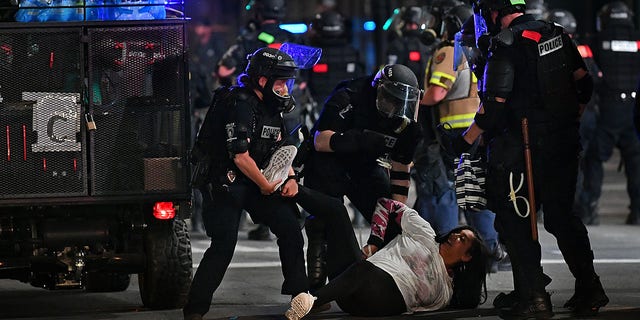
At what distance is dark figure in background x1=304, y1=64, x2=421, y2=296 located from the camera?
931 cm

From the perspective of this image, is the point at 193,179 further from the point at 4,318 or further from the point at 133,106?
the point at 4,318

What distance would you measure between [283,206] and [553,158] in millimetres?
1632

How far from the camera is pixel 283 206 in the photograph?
879 cm

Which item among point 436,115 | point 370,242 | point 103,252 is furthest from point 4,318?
point 436,115

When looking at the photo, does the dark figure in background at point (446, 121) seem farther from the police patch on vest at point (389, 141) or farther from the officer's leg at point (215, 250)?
the officer's leg at point (215, 250)

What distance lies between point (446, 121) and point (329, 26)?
14.8ft

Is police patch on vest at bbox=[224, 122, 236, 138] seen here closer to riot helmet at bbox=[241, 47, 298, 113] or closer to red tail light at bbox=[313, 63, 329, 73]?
riot helmet at bbox=[241, 47, 298, 113]

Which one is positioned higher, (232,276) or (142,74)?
(142,74)

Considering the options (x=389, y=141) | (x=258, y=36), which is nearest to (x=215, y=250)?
(x=389, y=141)

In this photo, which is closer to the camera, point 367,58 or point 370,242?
point 370,242

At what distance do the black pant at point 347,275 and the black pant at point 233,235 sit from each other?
192 mm

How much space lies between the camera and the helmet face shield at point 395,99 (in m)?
9.26

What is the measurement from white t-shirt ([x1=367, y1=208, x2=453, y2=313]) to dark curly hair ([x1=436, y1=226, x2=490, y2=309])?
2.4 inches

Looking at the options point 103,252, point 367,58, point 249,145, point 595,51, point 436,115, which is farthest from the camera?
point 367,58
